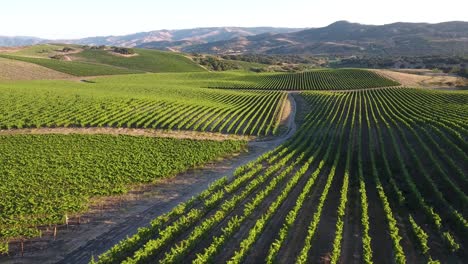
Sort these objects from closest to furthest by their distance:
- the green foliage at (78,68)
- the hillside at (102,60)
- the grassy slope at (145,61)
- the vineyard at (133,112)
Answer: the vineyard at (133,112)
the green foliage at (78,68)
the hillside at (102,60)
the grassy slope at (145,61)

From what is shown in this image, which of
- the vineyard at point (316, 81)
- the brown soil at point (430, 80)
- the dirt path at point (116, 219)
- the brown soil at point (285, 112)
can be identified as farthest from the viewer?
the brown soil at point (430, 80)

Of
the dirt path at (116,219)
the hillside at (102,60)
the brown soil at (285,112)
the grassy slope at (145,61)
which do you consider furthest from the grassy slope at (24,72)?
the dirt path at (116,219)

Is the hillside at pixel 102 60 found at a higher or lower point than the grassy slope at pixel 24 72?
higher

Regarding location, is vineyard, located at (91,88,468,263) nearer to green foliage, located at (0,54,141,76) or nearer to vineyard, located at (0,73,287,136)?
vineyard, located at (0,73,287,136)

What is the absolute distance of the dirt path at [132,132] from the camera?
139 feet

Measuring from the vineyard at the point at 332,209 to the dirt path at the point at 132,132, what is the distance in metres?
10.1

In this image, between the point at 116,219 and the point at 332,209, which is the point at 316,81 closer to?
the point at 332,209

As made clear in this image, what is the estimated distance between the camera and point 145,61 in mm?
161375

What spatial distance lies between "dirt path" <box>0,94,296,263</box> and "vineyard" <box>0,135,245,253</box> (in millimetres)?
1012

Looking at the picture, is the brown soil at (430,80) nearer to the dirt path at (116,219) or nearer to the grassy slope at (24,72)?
the dirt path at (116,219)

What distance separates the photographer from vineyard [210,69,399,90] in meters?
102

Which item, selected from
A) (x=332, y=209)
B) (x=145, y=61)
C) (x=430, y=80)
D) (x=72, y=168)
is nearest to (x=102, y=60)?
(x=145, y=61)

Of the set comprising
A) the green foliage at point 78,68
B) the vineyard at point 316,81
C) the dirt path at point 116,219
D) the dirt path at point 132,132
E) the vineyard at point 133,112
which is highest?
the green foliage at point 78,68

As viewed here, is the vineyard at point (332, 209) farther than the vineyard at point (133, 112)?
No
